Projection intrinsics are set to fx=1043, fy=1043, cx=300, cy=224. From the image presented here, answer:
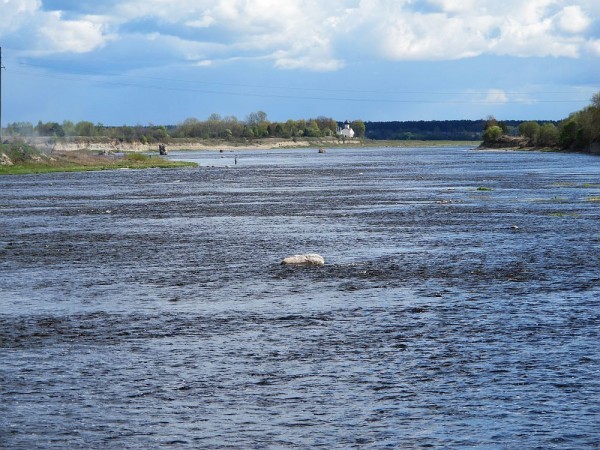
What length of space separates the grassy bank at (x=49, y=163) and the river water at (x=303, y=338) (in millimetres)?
81303

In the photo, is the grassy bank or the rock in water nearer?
the rock in water

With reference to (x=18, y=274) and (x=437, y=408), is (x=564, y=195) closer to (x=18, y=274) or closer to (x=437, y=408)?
(x=18, y=274)

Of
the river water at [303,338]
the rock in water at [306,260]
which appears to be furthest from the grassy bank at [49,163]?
the rock in water at [306,260]

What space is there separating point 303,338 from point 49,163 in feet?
382

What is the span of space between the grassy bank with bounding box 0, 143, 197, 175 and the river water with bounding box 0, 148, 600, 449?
267ft

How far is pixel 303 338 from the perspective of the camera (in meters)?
19.0

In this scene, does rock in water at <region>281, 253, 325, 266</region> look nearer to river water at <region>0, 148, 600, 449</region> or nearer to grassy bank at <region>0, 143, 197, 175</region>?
river water at <region>0, 148, 600, 449</region>

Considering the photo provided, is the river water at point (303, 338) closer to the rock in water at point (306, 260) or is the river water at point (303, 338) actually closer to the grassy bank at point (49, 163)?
the rock in water at point (306, 260)

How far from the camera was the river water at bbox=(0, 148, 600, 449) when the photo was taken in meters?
13.3

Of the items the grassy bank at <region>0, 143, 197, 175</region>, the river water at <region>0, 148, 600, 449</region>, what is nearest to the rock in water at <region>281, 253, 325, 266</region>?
the river water at <region>0, 148, 600, 449</region>

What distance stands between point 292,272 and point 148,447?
1625cm

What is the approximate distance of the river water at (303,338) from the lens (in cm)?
1334

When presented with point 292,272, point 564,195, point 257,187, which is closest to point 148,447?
point 292,272

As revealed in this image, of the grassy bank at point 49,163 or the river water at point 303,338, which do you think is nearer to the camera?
the river water at point 303,338
